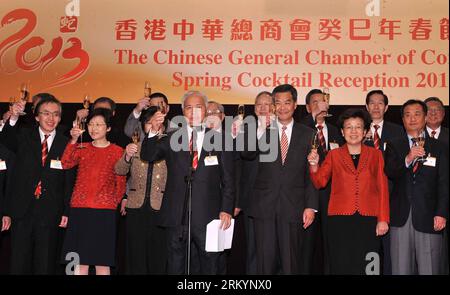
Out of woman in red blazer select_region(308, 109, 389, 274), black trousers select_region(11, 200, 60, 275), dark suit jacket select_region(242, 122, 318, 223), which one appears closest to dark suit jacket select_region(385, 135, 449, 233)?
woman in red blazer select_region(308, 109, 389, 274)

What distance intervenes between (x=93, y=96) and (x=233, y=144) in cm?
236

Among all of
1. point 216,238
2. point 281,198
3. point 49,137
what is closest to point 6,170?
point 49,137

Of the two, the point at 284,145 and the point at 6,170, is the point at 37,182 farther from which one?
the point at 284,145

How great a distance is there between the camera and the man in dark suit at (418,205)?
4562 mm

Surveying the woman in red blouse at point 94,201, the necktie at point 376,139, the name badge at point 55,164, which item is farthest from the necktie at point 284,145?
the name badge at point 55,164

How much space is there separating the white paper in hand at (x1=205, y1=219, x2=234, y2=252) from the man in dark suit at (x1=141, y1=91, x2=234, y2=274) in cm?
6

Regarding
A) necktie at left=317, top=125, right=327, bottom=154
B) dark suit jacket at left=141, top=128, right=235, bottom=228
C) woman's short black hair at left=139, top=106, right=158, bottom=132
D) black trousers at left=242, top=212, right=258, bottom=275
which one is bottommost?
black trousers at left=242, top=212, right=258, bottom=275

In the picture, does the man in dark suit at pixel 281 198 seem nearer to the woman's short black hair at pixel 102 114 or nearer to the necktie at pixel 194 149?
the necktie at pixel 194 149

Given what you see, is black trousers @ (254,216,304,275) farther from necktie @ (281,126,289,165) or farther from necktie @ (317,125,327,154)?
necktie @ (317,125,327,154)

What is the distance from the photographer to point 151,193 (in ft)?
15.9

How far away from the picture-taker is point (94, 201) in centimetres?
458

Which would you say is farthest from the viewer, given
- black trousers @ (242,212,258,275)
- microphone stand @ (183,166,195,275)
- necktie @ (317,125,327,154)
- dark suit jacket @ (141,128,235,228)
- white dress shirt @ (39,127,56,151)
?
necktie @ (317,125,327,154)

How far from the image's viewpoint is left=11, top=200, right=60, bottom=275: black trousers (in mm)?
4688

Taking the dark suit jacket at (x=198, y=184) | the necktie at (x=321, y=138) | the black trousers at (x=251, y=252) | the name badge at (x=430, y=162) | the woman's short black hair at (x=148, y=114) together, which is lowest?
the black trousers at (x=251, y=252)
